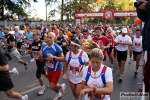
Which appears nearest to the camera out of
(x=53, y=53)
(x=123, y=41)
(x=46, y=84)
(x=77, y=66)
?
(x=77, y=66)

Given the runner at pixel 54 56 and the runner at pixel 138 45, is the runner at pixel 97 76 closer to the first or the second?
the runner at pixel 54 56

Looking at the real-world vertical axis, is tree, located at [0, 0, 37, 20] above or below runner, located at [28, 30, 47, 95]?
above

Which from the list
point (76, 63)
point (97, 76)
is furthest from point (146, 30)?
point (76, 63)

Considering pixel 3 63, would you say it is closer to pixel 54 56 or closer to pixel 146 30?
pixel 54 56

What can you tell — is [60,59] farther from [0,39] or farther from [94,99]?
[0,39]

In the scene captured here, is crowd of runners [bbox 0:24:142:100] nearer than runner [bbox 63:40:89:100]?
Yes

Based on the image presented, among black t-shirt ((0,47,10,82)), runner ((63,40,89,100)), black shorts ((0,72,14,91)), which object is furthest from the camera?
runner ((63,40,89,100))

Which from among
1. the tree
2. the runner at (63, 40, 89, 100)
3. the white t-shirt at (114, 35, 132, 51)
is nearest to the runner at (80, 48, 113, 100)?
the runner at (63, 40, 89, 100)

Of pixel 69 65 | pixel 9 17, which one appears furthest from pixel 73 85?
pixel 9 17

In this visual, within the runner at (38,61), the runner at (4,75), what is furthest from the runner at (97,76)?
the runner at (38,61)

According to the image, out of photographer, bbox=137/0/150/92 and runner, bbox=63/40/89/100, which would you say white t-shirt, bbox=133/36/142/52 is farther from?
photographer, bbox=137/0/150/92

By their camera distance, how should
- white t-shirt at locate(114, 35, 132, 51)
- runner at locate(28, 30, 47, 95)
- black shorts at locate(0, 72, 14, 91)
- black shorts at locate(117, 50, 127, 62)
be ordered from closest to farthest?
black shorts at locate(0, 72, 14, 91) → runner at locate(28, 30, 47, 95) → black shorts at locate(117, 50, 127, 62) → white t-shirt at locate(114, 35, 132, 51)

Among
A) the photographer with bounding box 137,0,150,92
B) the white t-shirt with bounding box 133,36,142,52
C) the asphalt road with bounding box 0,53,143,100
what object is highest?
the photographer with bounding box 137,0,150,92

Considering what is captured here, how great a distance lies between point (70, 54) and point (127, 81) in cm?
338
